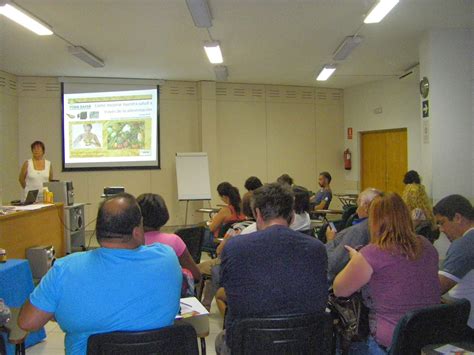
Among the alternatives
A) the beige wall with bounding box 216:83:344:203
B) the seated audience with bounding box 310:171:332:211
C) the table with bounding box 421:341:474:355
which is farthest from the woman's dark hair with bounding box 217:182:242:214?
the beige wall with bounding box 216:83:344:203

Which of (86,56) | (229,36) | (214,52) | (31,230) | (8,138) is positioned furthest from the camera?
(8,138)

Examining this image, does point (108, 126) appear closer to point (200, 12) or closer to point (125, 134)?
point (125, 134)

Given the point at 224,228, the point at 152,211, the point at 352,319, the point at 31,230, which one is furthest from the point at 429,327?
the point at 31,230

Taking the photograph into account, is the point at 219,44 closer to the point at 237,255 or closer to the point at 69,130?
the point at 69,130

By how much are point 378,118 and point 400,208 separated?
7125 mm

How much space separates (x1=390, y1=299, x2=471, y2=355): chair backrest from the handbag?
34cm

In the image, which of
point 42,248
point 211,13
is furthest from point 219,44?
point 42,248

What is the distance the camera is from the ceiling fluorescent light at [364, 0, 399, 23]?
4434 mm

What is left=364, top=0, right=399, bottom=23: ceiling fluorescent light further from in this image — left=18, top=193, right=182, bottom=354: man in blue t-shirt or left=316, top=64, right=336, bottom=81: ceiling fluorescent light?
left=18, top=193, right=182, bottom=354: man in blue t-shirt

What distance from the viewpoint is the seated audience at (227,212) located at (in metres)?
4.34

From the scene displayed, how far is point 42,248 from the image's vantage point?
4582mm

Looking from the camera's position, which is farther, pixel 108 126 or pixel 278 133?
pixel 278 133

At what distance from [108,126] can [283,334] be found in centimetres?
730

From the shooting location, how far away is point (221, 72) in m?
7.74
